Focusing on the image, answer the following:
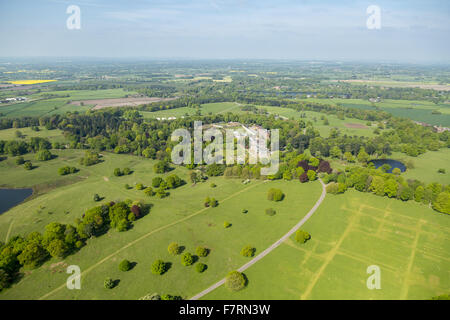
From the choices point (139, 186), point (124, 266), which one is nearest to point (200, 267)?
point (124, 266)

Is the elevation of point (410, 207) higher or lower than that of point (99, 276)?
higher

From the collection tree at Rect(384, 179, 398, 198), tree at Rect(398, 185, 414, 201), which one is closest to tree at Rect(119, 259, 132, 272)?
tree at Rect(384, 179, 398, 198)

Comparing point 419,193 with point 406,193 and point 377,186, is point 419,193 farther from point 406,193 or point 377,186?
point 377,186

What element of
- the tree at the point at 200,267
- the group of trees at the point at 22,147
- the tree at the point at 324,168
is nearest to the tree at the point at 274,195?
the tree at the point at 324,168

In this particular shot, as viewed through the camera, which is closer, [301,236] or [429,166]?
[301,236]

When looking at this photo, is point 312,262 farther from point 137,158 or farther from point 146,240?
point 137,158

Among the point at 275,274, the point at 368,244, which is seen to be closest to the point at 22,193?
the point at 275,274
